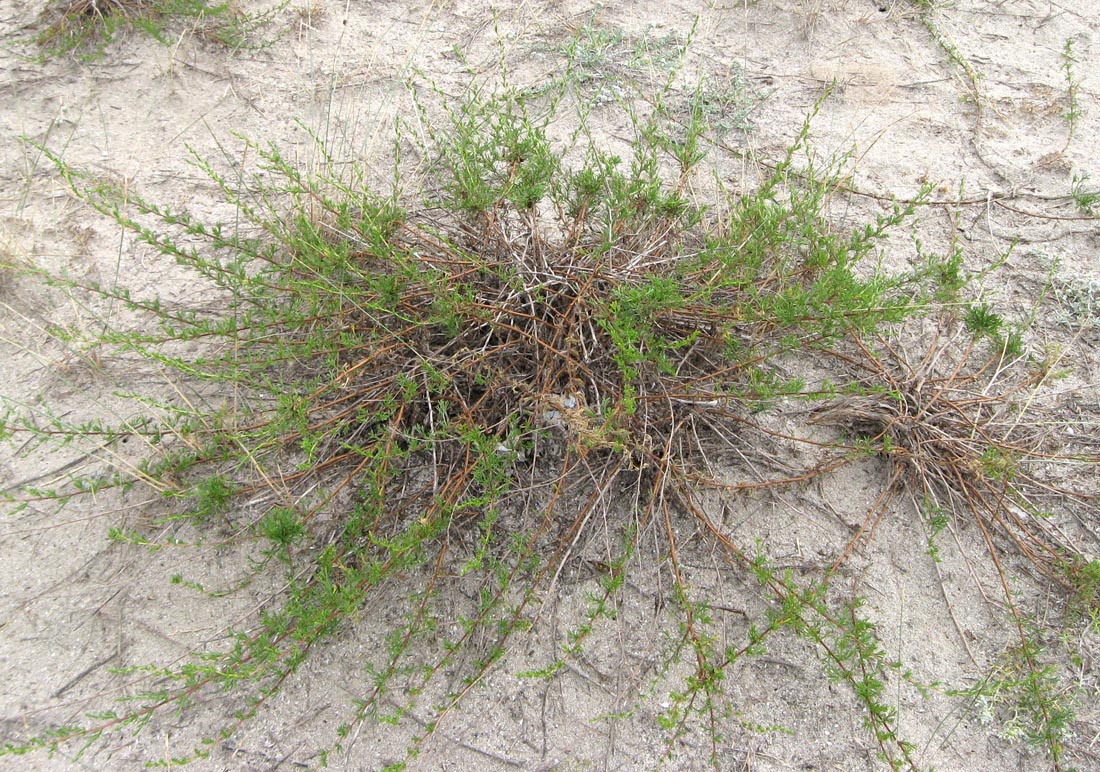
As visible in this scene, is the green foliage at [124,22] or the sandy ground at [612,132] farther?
the green foliage at [124,22]

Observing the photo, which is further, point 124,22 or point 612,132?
point 124,22

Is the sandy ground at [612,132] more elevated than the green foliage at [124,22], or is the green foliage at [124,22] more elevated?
the green foliage at [124,22]

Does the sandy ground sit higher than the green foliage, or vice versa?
the green foliage

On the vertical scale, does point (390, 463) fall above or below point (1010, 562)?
above

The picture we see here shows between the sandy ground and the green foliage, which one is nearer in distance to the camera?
the sandy ground

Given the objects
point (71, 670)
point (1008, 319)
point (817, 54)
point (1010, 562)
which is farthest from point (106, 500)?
point (817, 54)

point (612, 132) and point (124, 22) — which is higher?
point (124, 22)

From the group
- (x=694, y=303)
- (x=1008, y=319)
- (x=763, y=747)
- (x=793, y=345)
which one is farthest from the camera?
(x=1008, y=319)

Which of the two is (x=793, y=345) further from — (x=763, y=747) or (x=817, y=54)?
(x=817, y=54)
